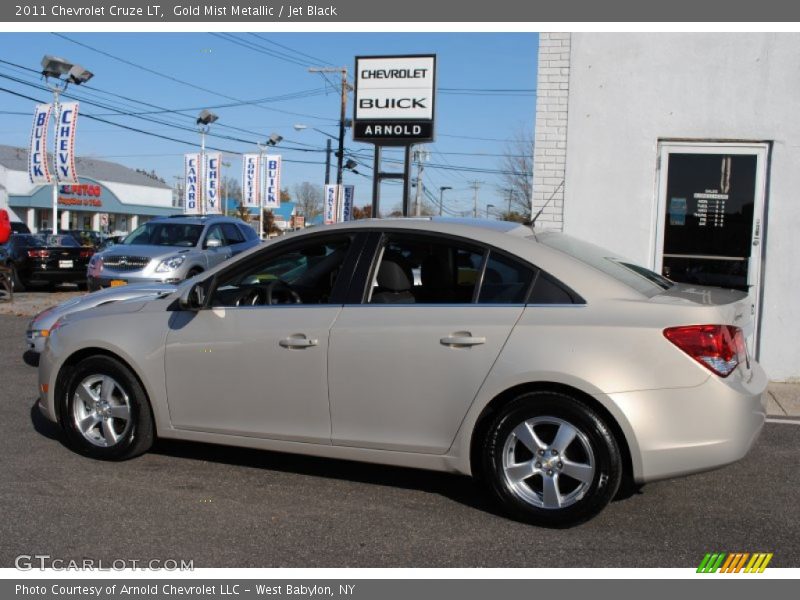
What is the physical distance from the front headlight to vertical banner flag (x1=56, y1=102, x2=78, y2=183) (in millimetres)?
11268

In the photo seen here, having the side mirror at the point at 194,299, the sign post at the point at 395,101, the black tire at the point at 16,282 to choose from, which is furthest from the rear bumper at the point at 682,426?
the black tire at the point at 16,282

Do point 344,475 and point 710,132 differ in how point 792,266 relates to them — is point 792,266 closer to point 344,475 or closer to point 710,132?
point 710,132

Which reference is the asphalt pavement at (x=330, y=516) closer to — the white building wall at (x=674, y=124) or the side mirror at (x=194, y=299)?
the side mirror at (x=194, y=299)

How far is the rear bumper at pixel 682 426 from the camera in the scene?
405 centimetres

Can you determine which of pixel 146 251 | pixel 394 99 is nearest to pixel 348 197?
pixel 146 251

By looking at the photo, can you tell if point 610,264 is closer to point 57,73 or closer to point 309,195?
point 57,73

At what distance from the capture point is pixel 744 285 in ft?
28.4

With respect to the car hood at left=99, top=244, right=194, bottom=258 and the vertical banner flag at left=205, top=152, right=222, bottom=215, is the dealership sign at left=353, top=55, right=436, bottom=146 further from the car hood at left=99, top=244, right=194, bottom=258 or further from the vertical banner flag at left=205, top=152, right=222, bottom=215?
the vertical banner flag at left=205, top=152, right=222, bottom=215

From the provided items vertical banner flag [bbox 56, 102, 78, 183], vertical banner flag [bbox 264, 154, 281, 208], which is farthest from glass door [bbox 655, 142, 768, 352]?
vertical banner flag [bbox 264, 154, 281, 208]

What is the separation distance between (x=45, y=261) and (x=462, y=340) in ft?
57.8

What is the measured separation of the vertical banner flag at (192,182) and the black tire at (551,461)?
103 ft

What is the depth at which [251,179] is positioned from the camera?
37656 mm

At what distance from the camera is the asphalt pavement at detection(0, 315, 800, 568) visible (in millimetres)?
3953

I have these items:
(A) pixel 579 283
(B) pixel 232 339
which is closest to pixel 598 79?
(A) pixel 579 283
